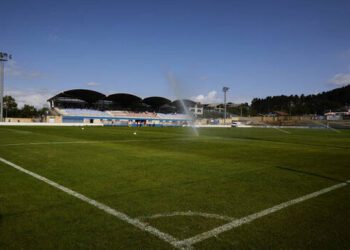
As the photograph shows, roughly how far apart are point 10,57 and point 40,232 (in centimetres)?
7426

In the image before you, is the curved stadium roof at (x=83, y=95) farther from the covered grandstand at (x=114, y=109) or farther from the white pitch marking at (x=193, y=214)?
the white pitch marking at (x=193, y=214)

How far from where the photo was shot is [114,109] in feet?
356

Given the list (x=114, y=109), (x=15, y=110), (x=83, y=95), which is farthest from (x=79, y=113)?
(x=15, y=110)

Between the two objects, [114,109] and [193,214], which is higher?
[114,109]

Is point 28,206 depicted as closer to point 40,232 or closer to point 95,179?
point 40,232

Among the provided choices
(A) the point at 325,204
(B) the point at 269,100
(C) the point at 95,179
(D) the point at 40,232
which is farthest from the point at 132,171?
(B) the point at 269,100

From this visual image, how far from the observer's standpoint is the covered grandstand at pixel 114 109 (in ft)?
289

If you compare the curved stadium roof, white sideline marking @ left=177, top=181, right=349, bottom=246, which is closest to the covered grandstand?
the curved stadium roof

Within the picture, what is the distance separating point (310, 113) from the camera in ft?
472

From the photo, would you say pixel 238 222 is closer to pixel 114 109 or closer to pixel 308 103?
pixel 114 109

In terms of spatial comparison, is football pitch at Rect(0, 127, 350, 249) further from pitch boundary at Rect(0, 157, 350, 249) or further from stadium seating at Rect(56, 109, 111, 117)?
stadium seating at Rect(56, 109, 111, 117)

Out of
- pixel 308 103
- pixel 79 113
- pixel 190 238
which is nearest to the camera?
pixel 190 238

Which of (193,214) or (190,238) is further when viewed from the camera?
(193,214)

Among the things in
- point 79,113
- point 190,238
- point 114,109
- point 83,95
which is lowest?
point 190,238
